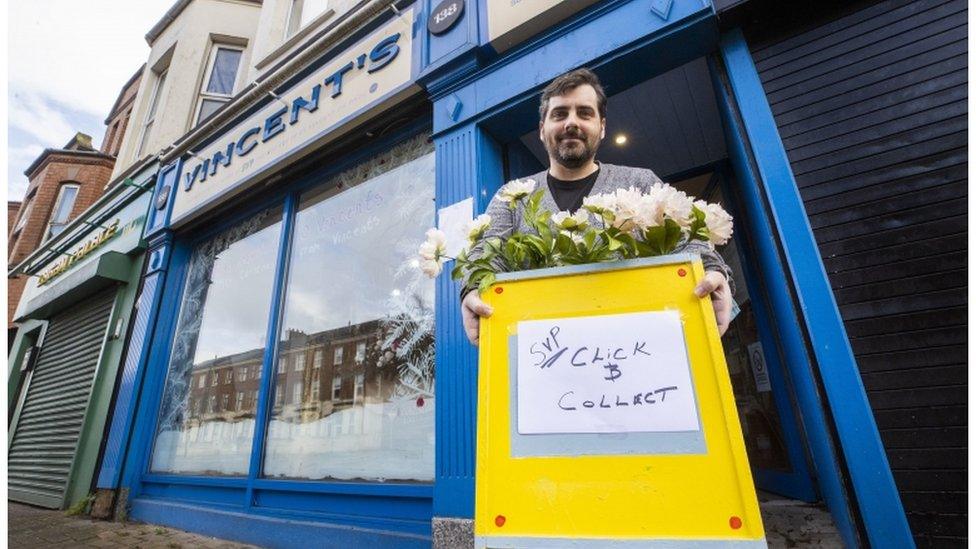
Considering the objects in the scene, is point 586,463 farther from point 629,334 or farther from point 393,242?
point 393,242

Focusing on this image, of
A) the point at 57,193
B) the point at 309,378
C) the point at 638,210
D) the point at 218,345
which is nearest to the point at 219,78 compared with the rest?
the point at 218,345

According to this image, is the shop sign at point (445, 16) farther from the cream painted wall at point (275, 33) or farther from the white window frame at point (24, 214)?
the white window frame at point (24, 214)

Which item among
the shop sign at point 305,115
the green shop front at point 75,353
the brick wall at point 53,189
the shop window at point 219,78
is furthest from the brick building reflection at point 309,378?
the brick wall at point 53,189

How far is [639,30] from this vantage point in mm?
2705

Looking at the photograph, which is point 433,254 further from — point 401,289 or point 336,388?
point 336,388

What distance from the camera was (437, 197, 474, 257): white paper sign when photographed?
285cm

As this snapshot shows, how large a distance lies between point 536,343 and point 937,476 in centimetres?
179

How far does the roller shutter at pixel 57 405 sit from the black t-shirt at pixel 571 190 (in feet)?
20.7

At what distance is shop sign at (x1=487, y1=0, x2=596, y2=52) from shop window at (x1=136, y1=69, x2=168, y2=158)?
684 centimetres

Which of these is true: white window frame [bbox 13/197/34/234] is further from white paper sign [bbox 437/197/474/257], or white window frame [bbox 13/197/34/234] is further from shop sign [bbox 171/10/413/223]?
white paper sign [bbox 437/197/474/257]

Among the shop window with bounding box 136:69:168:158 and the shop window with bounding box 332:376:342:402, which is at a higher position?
the shop window with bounding box 136:69:168:158

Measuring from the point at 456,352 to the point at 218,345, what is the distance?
10.7 ft

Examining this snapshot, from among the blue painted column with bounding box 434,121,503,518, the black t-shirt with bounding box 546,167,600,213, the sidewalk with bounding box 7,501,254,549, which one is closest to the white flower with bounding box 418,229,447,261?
the black t-shirt with bounding box 546,167,600,213

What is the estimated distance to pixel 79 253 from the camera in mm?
6992
